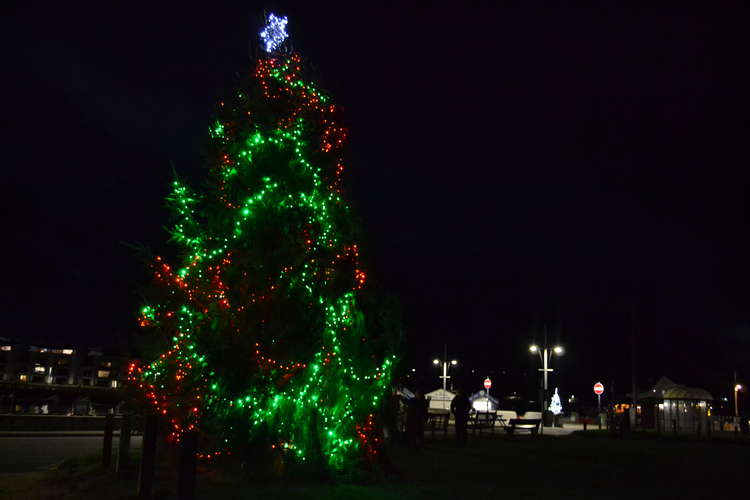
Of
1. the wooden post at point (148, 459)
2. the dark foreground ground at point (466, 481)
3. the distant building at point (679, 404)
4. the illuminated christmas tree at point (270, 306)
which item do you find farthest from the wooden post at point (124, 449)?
the distant building at point (679, 404)

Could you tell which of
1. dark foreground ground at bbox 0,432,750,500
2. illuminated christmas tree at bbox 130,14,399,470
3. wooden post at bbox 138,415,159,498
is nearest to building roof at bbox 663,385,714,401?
dark foreground ground at bbox 0,432,750,500

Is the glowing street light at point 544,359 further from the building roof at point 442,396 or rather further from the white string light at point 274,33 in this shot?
the white string light at point 274,33

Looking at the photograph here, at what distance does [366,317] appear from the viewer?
13625mm

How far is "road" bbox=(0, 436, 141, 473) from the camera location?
16.0 m

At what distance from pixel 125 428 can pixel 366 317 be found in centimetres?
437

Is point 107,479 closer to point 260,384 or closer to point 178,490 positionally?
point 260,384

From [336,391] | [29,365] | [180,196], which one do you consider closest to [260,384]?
[336,391]

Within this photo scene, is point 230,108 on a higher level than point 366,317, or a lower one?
higher

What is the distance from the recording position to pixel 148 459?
A: 34.2 feet

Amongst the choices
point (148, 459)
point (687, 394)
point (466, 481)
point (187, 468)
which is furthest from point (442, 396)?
point (187, 468)

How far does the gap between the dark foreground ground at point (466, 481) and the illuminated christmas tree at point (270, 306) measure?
3.50 ft

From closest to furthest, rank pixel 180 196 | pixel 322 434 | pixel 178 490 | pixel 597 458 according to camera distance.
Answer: pixel 178 490
pixel 322 434
pixel 180 196
pixel 597 458

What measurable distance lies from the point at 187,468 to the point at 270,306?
4.76 m

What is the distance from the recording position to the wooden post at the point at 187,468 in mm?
8008
